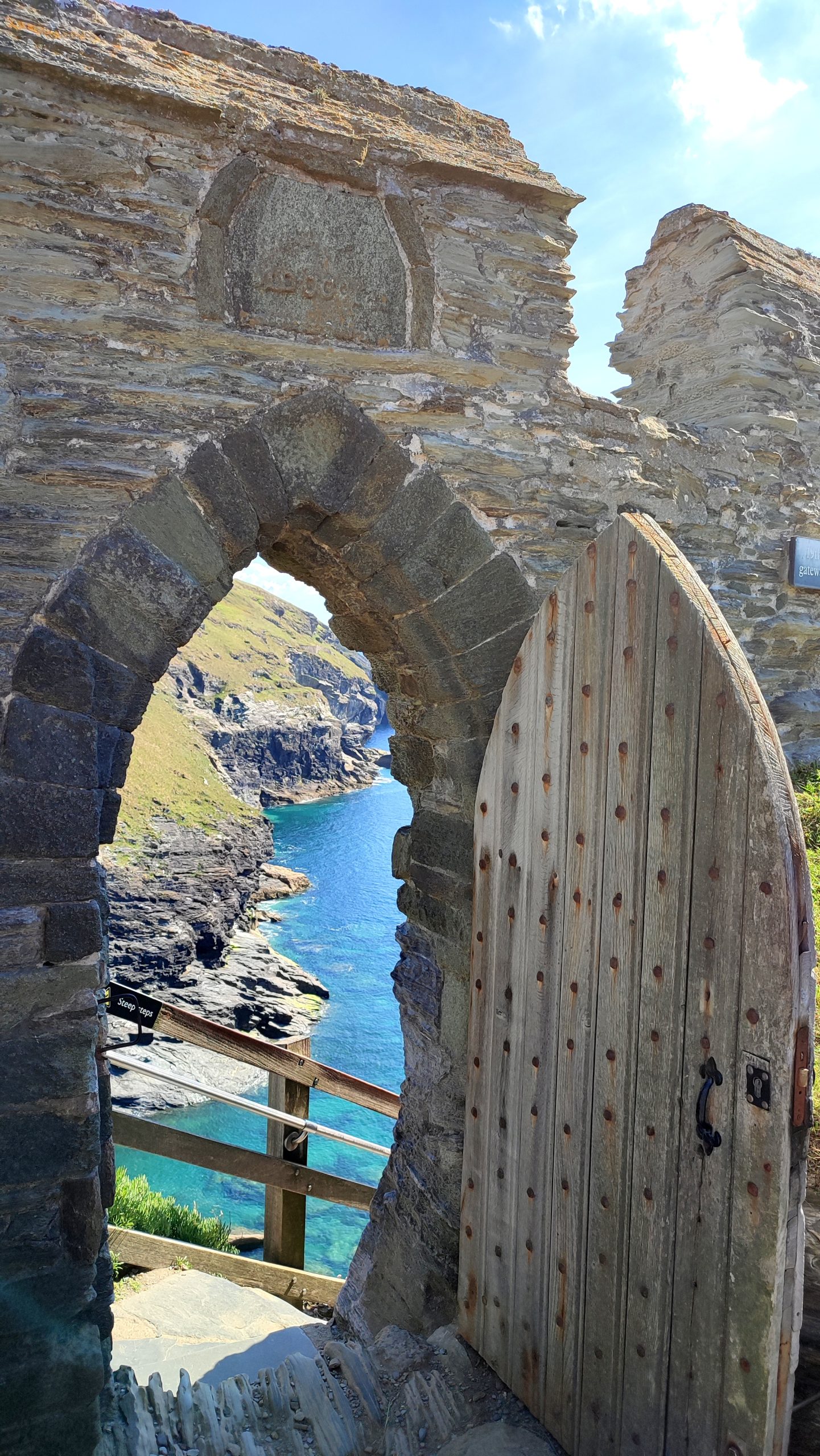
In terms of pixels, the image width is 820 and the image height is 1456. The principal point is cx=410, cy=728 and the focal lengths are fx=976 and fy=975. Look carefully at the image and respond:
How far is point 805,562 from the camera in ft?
12.2

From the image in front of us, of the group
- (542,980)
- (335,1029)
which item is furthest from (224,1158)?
(335,1029)

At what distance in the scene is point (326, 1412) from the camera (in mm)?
2803

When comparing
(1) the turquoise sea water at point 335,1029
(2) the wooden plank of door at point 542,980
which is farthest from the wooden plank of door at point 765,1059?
(1) the turquoise sea water at point 335,1029

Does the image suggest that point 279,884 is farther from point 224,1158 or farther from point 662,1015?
point 662,1015

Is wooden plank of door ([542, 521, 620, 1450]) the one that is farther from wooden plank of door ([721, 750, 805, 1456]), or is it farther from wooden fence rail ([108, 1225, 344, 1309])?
wooden fence rail ([108, 1225, 344, 1309])

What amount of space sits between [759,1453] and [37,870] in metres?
1.96

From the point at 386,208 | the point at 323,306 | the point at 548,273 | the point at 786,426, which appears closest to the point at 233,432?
the point at 323,306

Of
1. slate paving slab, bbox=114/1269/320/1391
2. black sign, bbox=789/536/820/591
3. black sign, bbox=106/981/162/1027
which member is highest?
black sign, bbox=789/536/820/591

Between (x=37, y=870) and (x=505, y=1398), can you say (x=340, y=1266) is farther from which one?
(x=37, y=870)

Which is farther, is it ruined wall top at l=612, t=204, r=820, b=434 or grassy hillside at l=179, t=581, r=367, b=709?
grassy hillside at l=179, t=581, r=367, b=709

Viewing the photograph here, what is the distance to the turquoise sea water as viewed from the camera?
42.9 feet

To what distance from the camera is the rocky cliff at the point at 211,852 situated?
773 inches

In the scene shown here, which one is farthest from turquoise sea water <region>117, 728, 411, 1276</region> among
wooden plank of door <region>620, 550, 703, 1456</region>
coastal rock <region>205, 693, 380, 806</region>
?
coastal rock <region>205, 693, 380, 806</region>

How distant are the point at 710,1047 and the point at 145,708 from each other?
161cm
